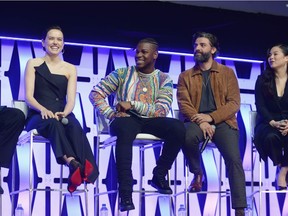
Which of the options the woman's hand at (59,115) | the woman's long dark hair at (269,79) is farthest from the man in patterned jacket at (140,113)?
the woman's long dark hair at (269,79)

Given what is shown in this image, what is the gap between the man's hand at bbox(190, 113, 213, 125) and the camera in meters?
5.18

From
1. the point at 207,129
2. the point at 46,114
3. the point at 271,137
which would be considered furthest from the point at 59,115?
the point at 271,137

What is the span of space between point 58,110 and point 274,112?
1827 millimetres

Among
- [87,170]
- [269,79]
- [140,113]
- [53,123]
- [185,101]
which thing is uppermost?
[269,79]

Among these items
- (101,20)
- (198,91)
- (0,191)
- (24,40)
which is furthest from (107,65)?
(0,191)

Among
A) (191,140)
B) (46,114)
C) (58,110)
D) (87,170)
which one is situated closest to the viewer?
(87,170)

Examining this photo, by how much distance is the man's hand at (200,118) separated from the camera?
5180 mm

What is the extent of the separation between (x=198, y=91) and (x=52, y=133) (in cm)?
132

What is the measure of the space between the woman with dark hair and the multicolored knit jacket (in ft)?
2.63

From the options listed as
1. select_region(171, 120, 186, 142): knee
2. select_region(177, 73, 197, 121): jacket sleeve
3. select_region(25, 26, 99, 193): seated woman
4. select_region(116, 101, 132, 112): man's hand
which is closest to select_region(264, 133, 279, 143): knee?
select_region(177, 73, 197, 121): jacket sleeve

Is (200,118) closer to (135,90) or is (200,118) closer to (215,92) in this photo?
(215,92)

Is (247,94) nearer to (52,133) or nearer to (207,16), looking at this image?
(207,16)

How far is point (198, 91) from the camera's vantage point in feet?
17.7

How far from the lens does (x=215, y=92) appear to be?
5.39 m
